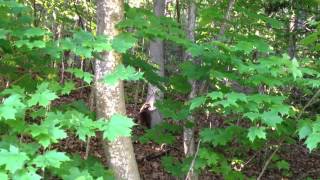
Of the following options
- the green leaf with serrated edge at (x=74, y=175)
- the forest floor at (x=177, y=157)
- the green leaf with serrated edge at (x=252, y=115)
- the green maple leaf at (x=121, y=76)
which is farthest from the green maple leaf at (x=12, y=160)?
the forest floor at (x=177, y=157)

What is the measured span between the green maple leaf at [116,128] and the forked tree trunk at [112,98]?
0.76 metres

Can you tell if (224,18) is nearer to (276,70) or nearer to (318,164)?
(276,70)

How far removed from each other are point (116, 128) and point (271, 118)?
1.68m

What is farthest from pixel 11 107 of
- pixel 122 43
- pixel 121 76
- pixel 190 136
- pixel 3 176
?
pixel 190 136

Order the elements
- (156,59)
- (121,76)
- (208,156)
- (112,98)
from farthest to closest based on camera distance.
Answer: (156,59), (208,156), (112,98), (121,76)

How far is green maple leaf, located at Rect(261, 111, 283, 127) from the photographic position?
4582 mm

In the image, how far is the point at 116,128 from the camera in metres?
4.14

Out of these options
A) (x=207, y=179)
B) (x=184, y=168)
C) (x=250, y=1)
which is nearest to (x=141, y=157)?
(x=207, y=179)

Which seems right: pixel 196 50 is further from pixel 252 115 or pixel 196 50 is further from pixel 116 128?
pixel 116 128

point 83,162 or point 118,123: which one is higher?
point 118,123

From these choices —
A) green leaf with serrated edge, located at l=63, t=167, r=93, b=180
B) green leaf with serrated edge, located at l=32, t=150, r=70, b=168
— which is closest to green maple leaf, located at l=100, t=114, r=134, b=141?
green leaf with serrated edge, located at l=63, t=167, r=93, b=180

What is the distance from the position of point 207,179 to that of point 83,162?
3517 millimetres

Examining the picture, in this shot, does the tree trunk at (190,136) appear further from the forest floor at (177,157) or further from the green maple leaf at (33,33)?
the green maple leaf at (33,33)

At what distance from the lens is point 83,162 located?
545 cm
